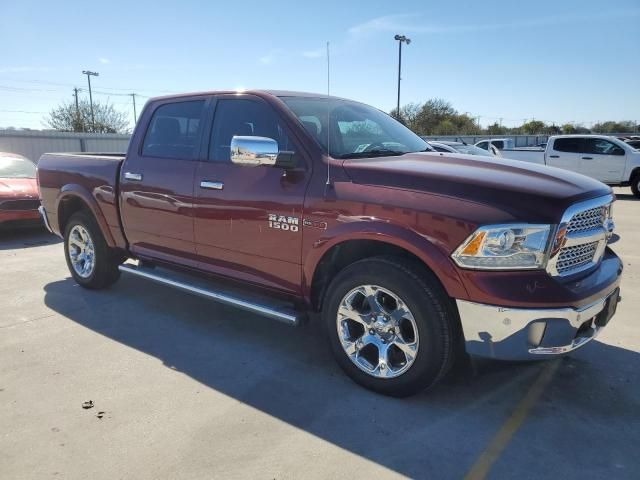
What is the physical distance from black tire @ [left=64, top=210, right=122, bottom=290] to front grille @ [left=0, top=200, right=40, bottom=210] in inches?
140

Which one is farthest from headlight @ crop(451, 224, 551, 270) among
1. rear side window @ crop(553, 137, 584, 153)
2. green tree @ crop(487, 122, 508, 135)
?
green tree @ crop(487, 122, 508, 135)

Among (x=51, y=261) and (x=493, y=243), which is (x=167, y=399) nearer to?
(x=493, y=243)

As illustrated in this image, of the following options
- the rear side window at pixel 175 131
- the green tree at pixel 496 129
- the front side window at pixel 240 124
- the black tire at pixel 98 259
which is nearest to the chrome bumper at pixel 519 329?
the front side window at pixel 240 124

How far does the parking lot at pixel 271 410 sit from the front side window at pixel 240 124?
1.55 meters

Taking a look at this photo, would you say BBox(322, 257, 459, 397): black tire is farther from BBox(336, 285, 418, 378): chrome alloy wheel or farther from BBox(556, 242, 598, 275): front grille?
BBox(556, 242, 598, 275): front grille

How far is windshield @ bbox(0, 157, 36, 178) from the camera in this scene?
9.30 metres

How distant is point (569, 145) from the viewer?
53.7 ft

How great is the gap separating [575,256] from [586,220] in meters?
0.23

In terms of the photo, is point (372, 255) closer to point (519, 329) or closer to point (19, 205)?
point (519, 329)

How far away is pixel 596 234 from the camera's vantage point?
10.1ft

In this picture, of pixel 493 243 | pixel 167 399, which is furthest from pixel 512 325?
pixel 167 399

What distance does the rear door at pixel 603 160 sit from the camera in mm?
15406

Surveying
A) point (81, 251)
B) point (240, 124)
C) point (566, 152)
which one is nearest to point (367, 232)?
point (240, 124)

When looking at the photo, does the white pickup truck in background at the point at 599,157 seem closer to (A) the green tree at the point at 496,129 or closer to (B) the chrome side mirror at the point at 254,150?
(B) the chrome side mirror at the point at 254,150
